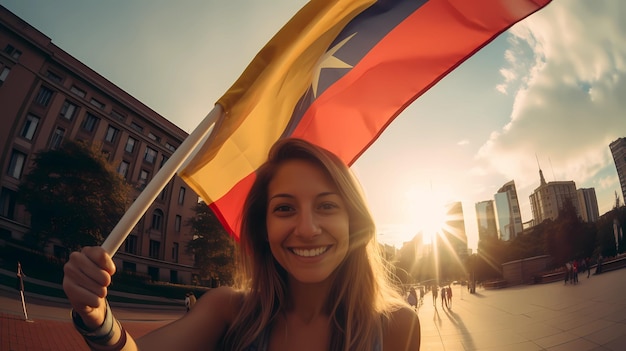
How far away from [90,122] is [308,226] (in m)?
4.58

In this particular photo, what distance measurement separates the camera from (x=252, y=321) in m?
1.30

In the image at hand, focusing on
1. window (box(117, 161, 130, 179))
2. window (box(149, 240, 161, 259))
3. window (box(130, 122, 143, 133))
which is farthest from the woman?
window (box(149, 240, 161, 259))

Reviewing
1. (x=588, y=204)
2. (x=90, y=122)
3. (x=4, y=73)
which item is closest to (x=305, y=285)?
(x=4, y=73)

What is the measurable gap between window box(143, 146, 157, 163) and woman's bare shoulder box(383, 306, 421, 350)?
5405 millimetres

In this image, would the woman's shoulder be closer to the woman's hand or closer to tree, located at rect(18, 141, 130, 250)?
the woman's hand

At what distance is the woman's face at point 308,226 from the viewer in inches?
49.3

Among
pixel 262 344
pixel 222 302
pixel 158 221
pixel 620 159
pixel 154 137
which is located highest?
pixel 154 137

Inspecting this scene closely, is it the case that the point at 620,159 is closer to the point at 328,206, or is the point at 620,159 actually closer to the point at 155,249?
the point at 328,206

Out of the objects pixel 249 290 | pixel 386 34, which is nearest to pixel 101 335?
pixel 249 290

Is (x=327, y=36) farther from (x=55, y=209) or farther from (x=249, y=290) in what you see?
(x=55, y=209)

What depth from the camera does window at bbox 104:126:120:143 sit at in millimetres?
5053

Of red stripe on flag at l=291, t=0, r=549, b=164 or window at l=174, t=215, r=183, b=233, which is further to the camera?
window at l=174, t=215, r=183, b=233

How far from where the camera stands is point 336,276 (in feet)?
4.78

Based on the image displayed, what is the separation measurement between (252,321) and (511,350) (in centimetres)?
575
